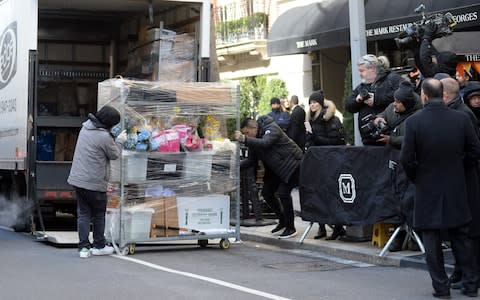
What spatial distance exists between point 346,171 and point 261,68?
15.6 m

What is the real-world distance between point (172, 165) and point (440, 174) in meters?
4.22

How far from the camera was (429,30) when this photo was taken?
10.9 metres

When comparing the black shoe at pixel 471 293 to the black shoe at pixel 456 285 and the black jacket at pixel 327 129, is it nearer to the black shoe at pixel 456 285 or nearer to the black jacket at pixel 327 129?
the black shoe at pixel 456 285

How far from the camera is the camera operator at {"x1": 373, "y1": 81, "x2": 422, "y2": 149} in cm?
967

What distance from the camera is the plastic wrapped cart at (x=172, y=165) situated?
36.1ft

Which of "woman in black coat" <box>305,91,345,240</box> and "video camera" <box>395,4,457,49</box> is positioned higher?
"video camera" <box>395,4,457,49</box>

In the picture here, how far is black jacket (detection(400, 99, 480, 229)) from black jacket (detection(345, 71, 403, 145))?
2874 mm

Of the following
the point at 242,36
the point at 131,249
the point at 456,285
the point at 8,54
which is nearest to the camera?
the point at 456,285

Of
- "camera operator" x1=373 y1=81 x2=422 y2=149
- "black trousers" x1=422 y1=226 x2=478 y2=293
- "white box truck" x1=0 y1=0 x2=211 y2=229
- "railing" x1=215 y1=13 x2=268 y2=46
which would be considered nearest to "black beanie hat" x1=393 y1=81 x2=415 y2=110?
"camera operator" x1=373 y1=81 x2=422 y2=149

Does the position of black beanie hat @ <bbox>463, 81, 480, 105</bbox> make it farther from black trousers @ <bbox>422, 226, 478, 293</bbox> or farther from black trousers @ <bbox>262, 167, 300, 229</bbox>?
black trousers @ <bbox>262, 167, 300, 229</bbox>

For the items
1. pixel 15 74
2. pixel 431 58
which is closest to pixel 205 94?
pixel 431 58

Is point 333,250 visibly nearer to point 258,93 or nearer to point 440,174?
point 440,174

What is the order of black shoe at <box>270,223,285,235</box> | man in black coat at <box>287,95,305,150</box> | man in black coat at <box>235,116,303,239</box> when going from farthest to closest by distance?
man in black coat at <box>287,95,305,150</box>
black shoe at <box>270,223,285,235</box>
man in black coat at <box>235,116,303,239</box>

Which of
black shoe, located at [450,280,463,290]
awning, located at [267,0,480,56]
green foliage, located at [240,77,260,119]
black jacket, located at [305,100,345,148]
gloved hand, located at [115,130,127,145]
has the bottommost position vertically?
black shoe, located at [450,280,463,290]
